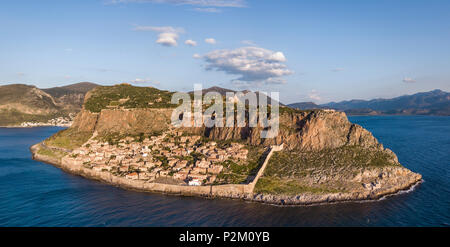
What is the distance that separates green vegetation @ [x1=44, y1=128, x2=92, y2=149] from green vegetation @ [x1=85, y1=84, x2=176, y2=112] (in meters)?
14.0

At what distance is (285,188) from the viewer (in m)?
59.9

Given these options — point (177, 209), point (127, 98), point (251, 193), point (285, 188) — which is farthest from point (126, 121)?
point (285, 188)

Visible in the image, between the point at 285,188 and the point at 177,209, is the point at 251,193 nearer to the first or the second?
the point at 285,188

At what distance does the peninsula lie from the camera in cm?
6009

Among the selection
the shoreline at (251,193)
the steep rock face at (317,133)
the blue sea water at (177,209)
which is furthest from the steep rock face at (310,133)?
the blue sea water at (177,209)

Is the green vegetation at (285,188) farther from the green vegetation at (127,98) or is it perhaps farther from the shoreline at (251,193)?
the green vegetation at (127,98)

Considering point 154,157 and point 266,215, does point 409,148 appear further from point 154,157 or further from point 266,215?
point 154,157

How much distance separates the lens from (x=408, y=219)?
49.3 meters

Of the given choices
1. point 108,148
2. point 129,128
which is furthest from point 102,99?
point 108,148

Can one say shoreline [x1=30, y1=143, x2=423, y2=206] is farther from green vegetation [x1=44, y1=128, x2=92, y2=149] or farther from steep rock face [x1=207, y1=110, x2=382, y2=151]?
green vegetation [x1=44, y1=128, x2=92, y2=149]

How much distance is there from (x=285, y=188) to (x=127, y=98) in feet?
311

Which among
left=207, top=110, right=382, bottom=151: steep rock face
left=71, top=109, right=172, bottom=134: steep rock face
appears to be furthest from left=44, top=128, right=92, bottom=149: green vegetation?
left=207, top=110, right=382, bottom=151: steep rock face

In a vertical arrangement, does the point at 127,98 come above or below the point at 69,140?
above
